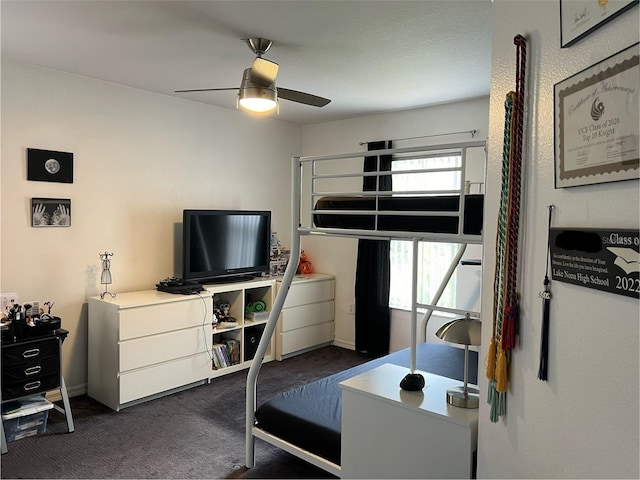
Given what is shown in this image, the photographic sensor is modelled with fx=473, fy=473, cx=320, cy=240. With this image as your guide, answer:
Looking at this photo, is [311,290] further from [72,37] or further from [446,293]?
[72,37]

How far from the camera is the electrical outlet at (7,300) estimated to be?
10.7 feet

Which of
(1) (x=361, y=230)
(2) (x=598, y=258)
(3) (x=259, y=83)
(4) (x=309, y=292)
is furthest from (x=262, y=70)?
(4) (x=309, y=292)

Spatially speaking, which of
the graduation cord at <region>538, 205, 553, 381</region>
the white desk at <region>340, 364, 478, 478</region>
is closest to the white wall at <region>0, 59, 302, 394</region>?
the white desk at <region>340, 364, 478, 478</region>

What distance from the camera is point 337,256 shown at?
525cm

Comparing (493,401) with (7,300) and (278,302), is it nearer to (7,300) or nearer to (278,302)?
(278,302)

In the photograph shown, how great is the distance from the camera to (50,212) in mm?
3490

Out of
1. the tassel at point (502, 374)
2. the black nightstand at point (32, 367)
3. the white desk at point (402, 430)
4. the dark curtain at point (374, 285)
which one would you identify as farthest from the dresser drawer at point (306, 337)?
the tassel at point (502, 374)

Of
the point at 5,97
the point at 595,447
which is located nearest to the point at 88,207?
the point at 5,97

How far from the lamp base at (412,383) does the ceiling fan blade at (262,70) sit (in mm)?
1913

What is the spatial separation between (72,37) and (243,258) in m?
2.36

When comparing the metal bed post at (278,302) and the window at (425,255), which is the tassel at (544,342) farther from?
the window at (425,255)

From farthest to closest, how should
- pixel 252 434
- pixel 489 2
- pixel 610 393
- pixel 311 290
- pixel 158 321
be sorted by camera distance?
pixel 311 290
pixel 158 321
pixel 252 434
pixel 489 2
pixel 610 393

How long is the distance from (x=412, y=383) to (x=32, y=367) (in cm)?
250

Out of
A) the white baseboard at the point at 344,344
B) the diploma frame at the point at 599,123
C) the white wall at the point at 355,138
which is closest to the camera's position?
the diploma frame at the point at 599,123
